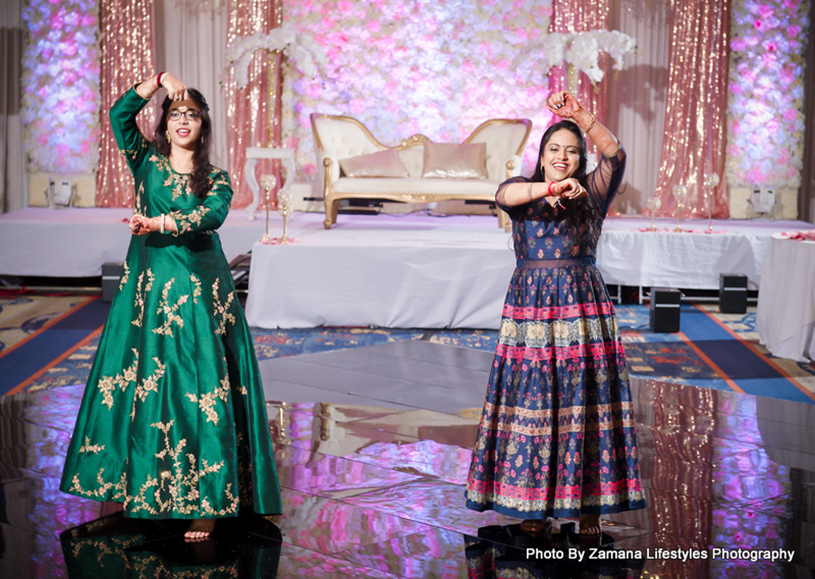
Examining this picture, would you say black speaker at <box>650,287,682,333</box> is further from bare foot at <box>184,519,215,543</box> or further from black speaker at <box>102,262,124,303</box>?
bare foot at <box>184,519,215,543</box>

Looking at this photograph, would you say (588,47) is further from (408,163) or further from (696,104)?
(408,163)

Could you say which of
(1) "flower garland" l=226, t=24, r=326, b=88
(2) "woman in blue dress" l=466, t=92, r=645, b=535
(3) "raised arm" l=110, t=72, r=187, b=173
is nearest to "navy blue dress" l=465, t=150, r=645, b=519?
(2) "woman in blue dress" l=466, t=92, r=645, b=535

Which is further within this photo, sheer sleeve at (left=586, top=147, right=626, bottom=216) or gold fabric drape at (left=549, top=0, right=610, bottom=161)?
gold fabric drape at (left=549, top=0, right=610, bottom=161)

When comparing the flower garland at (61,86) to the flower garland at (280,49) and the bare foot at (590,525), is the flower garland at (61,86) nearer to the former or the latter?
the flower garland at (280,49)

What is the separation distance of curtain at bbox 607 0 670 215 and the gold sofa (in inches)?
68.9

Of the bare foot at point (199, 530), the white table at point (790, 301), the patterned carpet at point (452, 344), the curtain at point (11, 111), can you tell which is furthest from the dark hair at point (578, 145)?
the curtain at point (11, 111)

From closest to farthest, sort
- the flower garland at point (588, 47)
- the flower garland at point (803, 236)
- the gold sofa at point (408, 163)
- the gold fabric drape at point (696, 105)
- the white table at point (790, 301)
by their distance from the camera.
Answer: the white table at point (790, 301) < the flower garland at point (803, 236) < the gold sofa at point (408, 163) < the flower garland at point (588, 47) < the gold fabric drape at point (696, 105)

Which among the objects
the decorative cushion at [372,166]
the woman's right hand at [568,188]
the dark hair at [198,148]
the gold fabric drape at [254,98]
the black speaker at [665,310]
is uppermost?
the gold fabric drape at [254,98]

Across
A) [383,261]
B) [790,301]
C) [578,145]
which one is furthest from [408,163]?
[578,145]

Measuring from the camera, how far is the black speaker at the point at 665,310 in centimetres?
557

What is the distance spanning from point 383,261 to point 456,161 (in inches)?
96.5

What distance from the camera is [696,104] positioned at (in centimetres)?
905

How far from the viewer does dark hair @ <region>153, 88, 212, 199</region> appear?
225cm

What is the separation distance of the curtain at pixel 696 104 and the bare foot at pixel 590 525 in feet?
23.7
